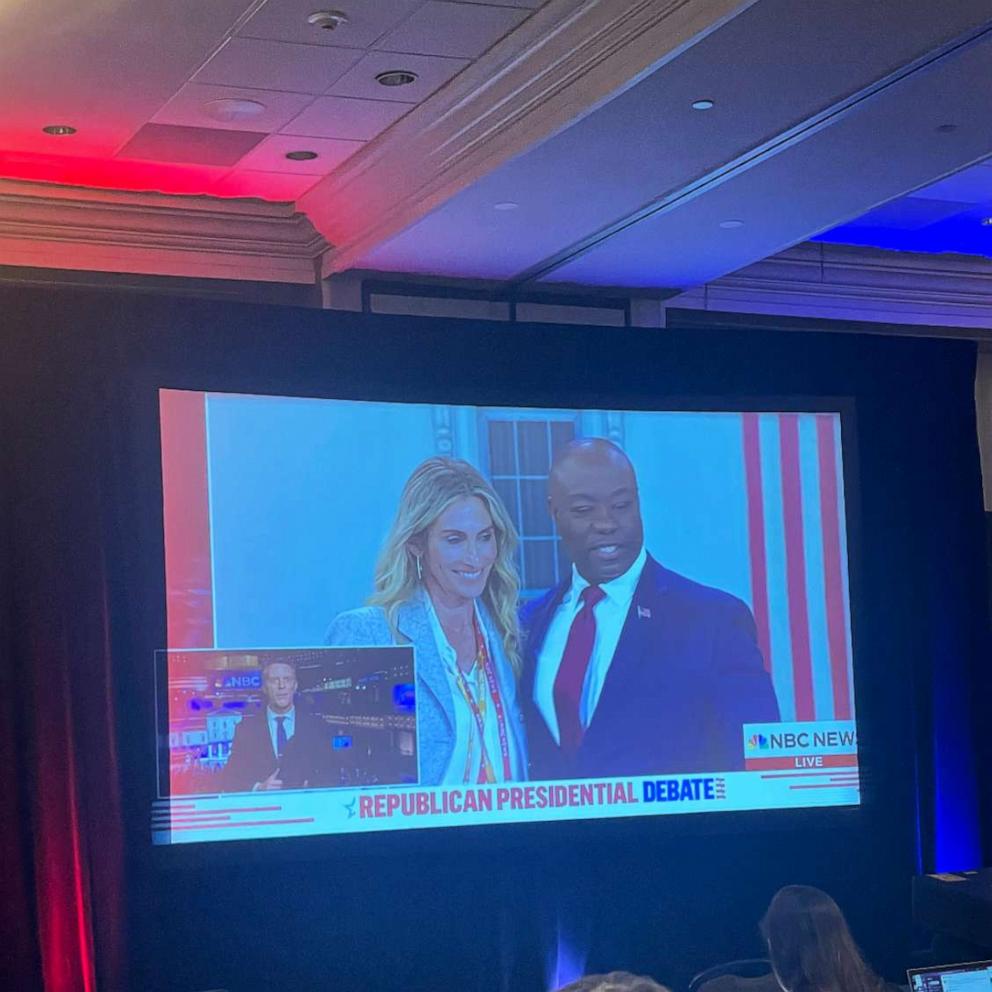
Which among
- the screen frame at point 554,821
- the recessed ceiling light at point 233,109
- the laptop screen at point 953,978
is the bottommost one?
the laptop screen at point 953,978

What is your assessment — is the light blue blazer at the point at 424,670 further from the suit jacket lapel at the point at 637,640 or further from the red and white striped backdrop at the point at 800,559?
the red and white striped backdrop at the point at 800,559

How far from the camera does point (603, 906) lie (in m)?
5.46

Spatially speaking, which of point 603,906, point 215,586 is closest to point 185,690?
point 215,586

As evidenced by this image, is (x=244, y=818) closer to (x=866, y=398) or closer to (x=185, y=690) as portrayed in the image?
(x=185, y=690)

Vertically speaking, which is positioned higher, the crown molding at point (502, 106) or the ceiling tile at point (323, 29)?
the ceiling tile at point (323, 29)

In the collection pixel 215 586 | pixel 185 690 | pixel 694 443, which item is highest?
pixel 694 443

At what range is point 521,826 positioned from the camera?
5008mm

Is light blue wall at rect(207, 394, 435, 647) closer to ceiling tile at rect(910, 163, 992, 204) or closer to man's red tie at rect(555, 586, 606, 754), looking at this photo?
man's red tie at rect(555, 586, 606, 754)

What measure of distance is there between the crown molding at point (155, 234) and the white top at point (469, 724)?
5.35 feet

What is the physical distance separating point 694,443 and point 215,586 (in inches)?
72.0

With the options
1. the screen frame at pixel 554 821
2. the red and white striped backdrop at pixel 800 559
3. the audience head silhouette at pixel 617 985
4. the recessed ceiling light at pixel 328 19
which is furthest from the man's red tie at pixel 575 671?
the audience head silhouette at pixel 617 985

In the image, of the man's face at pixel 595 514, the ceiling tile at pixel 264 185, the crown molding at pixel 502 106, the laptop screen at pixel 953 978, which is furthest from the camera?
the ceiling tile at pixel 264 185

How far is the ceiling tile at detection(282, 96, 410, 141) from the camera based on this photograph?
461 cm

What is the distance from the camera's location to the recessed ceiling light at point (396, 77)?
172 inches
